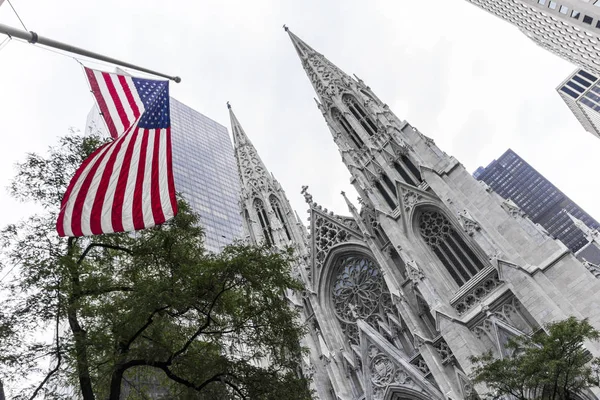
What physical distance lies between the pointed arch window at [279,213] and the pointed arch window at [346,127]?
1038 centimetres

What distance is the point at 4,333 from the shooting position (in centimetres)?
1030

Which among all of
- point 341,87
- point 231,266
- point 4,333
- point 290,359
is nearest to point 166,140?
point 231,266

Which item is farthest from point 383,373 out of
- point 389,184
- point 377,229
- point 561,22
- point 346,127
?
point 561,22

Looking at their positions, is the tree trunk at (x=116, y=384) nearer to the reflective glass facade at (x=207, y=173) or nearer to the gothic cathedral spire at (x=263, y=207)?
the gothic cathedral spire at (x=263, y=207)

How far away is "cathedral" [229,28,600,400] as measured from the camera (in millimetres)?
20703

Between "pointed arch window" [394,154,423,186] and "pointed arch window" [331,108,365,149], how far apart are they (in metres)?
4.36

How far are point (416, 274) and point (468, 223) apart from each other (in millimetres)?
3621

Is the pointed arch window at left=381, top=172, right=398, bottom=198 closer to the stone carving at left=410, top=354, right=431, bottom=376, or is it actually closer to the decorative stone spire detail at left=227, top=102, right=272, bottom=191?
the stone carving at left=410, top=354, right=431, bottom=376

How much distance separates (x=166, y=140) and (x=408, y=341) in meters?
19.3

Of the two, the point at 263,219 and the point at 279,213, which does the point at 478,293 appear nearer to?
the point at 279,213

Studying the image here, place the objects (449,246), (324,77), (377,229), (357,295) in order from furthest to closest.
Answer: (324,77) < (357,295) < (377,229) < (449,246)

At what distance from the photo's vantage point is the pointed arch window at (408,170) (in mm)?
27750

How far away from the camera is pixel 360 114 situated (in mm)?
34188

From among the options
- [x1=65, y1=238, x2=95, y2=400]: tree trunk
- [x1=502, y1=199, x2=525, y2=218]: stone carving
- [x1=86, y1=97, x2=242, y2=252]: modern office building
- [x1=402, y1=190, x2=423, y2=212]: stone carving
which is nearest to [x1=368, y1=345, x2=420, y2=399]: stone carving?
[x1=402, y1=190, x2=423, y2=212]: stone carving
